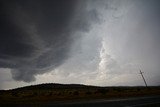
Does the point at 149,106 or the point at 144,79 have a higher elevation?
the point at 144,79

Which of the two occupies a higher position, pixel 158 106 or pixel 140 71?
pixel 140 71

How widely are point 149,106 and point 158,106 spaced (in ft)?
2.63

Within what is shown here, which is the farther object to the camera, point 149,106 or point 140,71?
point 140,71

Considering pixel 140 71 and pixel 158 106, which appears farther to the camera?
pixel 140 71

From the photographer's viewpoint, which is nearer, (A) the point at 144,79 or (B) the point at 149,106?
(B) the point at 149,106

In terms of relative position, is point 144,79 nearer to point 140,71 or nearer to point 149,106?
point 140,71

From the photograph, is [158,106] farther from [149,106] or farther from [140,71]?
[140,71]

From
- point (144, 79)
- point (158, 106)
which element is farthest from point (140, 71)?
point (158, 106)

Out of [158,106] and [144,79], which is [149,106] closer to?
[158,106]

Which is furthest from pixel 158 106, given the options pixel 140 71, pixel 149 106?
pixel 140 71

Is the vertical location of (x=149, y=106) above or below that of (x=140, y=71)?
below

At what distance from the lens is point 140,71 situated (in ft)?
219

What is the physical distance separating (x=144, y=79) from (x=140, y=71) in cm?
350

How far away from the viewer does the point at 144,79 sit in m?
67.1
